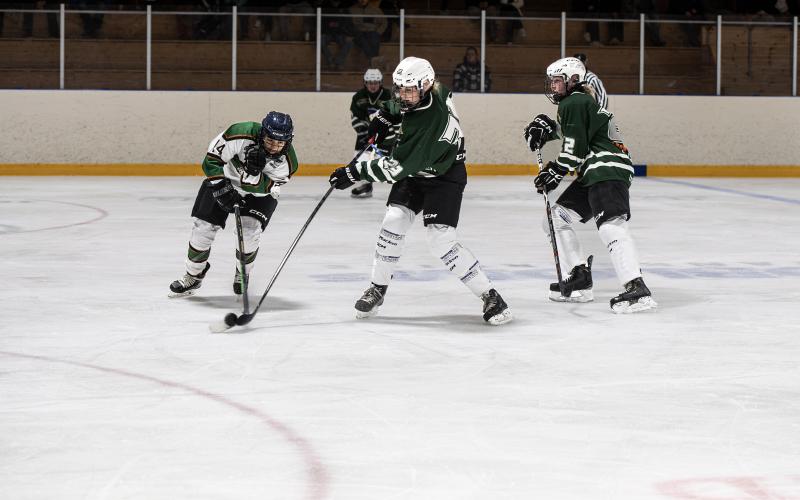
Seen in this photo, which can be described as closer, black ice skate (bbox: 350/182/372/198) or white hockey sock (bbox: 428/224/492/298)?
white hockey sock (bbox: 428/224/492/298)

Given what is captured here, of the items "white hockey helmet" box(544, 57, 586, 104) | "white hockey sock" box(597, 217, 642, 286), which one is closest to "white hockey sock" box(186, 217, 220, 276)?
"white hockey helmet" box(544, 57, 586, 104)

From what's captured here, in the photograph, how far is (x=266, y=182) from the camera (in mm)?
5949

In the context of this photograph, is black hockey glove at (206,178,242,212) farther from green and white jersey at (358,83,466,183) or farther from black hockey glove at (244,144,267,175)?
green and white jersey at (358,83,466,183)

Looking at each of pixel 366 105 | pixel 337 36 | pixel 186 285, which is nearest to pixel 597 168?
pixel 186 285

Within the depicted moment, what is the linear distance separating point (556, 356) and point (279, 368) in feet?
3.32

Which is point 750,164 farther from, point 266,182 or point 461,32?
point 266,182

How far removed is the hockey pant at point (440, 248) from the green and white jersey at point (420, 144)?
0.22 meters

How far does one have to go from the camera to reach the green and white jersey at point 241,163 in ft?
19.2

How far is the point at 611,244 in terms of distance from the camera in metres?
5.88

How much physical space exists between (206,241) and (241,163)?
44cm

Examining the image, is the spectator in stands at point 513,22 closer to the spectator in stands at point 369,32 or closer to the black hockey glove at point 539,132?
the spectator in stands at point 369,32

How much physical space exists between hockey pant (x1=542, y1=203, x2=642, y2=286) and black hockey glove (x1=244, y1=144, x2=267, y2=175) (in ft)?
4.67

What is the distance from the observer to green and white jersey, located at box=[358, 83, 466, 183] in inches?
206

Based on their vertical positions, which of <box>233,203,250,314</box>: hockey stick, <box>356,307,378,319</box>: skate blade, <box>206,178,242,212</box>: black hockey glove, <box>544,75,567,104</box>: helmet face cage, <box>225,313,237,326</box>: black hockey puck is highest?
<box>544,75,567,104</box>: helmet face cage
